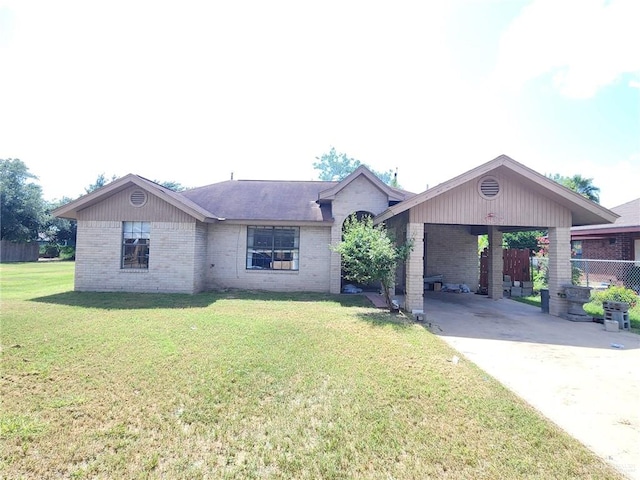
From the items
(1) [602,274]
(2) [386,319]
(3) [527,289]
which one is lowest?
(2) [386,319]

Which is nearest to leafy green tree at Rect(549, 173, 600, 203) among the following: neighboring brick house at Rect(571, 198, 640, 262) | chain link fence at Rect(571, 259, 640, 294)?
neighboring brick house at Rect(571, 198, 640, 262)

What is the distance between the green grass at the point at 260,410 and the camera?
121 inches

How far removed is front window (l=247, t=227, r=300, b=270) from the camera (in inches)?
555

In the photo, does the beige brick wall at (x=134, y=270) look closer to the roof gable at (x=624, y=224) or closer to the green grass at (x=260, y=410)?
the green grass at (x=260, y=410)

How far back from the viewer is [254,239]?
46.5ft

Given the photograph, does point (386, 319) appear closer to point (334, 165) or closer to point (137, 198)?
point (137, 198)

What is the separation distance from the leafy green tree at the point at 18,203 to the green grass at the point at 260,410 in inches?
1501

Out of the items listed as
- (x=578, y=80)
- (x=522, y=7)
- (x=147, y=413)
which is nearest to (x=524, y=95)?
(x=578, y=80)

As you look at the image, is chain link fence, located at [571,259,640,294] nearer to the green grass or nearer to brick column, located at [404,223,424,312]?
brick column, located at [404,223,424,312]

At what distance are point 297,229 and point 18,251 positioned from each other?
38120 mm

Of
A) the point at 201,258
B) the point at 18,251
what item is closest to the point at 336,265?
the point at 201,258

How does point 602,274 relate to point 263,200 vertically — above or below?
below

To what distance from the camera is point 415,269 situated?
388 inches

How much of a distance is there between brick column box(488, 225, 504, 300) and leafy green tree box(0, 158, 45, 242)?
45795 millimetres
